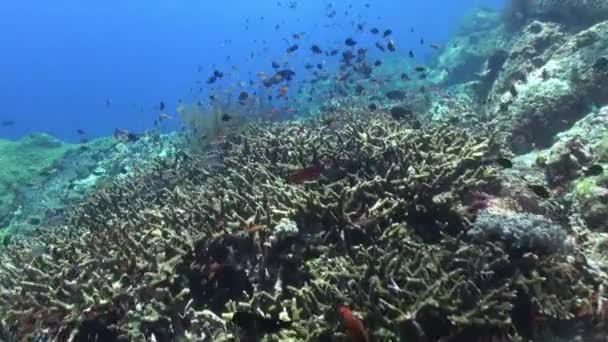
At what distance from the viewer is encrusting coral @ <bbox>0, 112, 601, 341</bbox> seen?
402 centimetres

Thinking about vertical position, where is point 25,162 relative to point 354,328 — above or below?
above

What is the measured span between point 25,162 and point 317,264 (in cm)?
1917

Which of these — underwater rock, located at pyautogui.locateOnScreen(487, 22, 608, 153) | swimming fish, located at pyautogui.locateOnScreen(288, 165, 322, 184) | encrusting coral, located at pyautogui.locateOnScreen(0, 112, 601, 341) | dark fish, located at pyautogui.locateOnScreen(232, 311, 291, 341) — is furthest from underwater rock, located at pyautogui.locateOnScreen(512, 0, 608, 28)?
dark fish, located at pyautogui.locateOnScreen(232, 311, 291, 341)

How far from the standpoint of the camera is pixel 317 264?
15.5ft

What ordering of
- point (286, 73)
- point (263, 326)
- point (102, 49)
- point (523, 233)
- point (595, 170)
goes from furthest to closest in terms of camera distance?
point (102, 49) → point (286, 73) → point (595, 170) → point (523, 233) → point (263, 326)

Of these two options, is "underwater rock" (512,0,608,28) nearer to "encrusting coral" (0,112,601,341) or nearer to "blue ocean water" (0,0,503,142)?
"encrusting coral" (0,112,601,341)

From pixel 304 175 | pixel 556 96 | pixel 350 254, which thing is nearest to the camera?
pixel 350 254

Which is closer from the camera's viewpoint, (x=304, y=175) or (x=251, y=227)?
(x=251, y=227)

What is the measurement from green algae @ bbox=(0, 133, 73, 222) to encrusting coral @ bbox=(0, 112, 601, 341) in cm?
1302

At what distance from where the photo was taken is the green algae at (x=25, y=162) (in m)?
17.7

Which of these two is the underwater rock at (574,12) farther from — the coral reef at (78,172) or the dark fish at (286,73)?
the coral reef at (78,172)

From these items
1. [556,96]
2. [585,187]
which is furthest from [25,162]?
[585,187]

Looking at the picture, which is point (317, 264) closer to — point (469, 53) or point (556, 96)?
point (556, 96)

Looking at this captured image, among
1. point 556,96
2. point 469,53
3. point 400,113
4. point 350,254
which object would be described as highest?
point 469,53
